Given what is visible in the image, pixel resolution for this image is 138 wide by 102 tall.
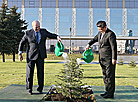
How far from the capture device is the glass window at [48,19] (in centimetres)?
4484

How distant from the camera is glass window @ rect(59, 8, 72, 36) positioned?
4441cm

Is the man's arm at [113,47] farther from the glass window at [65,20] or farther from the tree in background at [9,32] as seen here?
the glass window at [65,20]

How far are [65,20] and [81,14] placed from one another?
338cm

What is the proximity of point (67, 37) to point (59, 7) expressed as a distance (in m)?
6.88

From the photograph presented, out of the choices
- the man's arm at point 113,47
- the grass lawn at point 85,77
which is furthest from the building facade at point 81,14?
the man's arm at point 113,47

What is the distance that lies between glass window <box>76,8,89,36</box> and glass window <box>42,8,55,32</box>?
4869mm

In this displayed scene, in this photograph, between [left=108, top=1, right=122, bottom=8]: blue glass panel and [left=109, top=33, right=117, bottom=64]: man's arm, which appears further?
[left=108, top=1, right=122, bottom=8]: blue glass panel

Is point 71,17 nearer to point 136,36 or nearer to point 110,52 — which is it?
point 136,36

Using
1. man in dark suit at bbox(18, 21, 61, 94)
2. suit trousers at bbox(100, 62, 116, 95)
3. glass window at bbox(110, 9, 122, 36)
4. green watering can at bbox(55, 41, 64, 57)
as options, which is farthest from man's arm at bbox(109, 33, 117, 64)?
glass window at bbox(110, 9, 122, 36)

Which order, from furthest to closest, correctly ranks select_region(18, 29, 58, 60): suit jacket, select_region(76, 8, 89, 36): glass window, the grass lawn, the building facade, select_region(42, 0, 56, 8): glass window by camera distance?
select_region(42, 0, 56, 8): glass window → the building facade → select_region(76, 8, 89, 36): glass window → the grass lawn → select_region(18, 29, 58, 60): suit jacket

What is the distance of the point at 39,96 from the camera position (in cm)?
537

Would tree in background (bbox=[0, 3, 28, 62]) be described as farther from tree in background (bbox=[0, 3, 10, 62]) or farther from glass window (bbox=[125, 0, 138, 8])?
glass window (bbox=[125, 0, 138, 8])

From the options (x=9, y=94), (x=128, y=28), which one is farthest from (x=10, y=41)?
(x=128, y=28)

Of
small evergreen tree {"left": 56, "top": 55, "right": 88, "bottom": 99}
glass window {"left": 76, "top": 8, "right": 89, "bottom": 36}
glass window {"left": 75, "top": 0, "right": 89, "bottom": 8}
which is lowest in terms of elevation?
small evergreen tree {"left": 56, "top": 55, "right": 88, "bottom": 99}
